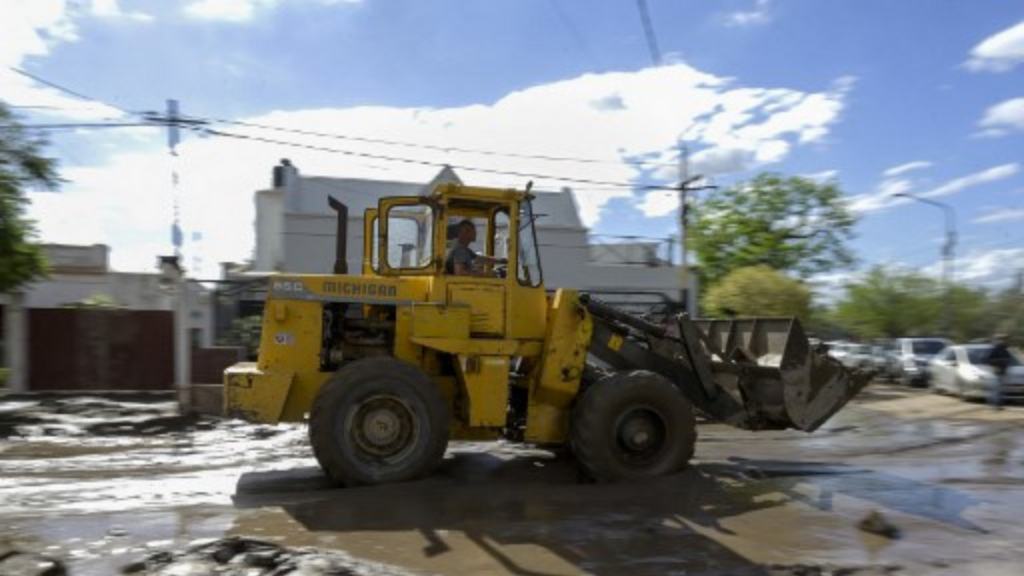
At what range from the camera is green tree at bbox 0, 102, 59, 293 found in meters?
16.6

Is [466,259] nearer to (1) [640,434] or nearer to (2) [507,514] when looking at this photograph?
(1) [640,434]

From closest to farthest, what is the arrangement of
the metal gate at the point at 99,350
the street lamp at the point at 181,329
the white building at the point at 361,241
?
the street lamp at the point at 181,329, the metal gate at the point at 99,350, the white building at the point at 361,241

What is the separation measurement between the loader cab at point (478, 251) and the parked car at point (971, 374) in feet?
48.9

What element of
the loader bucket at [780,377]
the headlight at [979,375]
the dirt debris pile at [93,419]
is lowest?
the dirt debris pile at [93,419]

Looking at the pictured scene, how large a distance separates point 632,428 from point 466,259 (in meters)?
2.45

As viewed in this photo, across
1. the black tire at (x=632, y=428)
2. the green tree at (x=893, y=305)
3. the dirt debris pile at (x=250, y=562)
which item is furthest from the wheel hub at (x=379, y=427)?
the green tree at (x=893, y=305)

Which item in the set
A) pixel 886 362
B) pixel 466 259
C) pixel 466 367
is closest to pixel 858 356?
pixel 886 362

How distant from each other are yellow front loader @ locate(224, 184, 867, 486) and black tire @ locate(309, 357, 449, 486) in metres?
0.01

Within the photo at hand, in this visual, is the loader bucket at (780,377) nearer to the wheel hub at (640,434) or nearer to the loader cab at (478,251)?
the wheel hub at (640,434)

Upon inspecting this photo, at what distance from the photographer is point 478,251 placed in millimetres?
9375

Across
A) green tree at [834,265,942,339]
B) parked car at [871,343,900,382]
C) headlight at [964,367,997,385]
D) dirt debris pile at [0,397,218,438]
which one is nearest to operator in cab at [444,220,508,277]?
dirt debris pile at [0,397,218,438]

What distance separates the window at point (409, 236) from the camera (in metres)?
9.16

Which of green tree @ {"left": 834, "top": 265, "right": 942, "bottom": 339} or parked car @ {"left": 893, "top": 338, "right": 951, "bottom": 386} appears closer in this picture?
parked car @ {"left": 893, "top": 338, "right": 951, "bottom": 386}

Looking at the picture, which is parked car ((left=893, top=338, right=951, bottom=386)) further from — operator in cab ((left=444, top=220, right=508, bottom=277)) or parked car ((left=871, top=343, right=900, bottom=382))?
operator in cab ((left=444, top=220, right=508, bottom=277))
